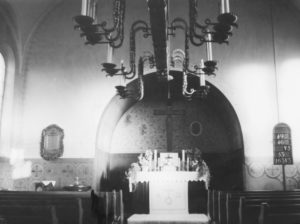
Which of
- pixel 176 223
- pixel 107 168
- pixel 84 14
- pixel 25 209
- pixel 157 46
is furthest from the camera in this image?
pixel 107 168

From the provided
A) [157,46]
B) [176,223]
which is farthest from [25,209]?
[176,223]

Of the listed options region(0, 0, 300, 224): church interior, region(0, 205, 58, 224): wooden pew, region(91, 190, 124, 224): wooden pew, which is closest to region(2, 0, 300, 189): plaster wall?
region(0, 0, 300, 224): church interior

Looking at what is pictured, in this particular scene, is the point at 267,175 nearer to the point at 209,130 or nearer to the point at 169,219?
the point at 209,130

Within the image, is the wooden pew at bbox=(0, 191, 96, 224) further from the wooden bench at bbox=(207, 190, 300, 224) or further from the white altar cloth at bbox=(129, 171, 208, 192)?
the white altar cloth at bbox=(129, 171, 208, 192)

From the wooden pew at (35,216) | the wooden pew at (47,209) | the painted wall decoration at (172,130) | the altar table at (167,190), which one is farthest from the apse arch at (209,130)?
the wooden pew at (35,216)

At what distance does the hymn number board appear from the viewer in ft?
34.1

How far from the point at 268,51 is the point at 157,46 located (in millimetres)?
5567

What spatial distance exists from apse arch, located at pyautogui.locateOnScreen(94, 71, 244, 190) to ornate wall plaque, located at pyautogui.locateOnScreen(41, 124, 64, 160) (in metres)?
1.00

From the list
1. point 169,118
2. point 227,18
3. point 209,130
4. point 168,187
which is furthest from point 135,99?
point 227,18

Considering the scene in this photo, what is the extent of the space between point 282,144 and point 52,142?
6.15 meters

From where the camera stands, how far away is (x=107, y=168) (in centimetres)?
1202

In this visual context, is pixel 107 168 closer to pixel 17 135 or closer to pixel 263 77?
pixel 17 135

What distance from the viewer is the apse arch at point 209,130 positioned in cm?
1100

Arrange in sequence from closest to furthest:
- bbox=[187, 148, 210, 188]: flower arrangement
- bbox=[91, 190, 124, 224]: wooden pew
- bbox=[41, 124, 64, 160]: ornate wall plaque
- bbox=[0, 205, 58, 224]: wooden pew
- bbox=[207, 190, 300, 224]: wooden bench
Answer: bbox=[0, 205, 58, 224]: wooden pew
bbox=[207, 190, 300, 224]: wooden bench
bbox=[91, 190, 124, 224]: wooden pew
bbox=[41, 124, 64, 160]: ornate wall plaque
bbox=[187, 148, 210, 188]: flower arrangement
